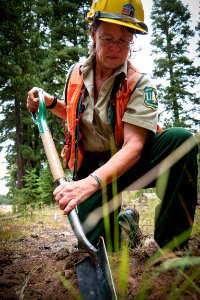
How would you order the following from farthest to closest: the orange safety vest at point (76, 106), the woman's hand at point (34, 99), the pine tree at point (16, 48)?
the pine tree at point (16, 48) → the woman's hand at point (34, 99) → the orange safety vest at point (76, 106)

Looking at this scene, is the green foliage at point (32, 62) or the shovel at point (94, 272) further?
the green foliage at point (32, 62)

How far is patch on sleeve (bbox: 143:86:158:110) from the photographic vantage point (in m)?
2.48

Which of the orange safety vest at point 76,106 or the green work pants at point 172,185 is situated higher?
the orange safety vest at point 76,106

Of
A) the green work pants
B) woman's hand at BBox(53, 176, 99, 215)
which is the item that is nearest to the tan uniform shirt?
the green work pants

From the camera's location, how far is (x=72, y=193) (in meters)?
1.94

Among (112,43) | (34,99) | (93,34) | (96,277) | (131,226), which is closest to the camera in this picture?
(96,277)

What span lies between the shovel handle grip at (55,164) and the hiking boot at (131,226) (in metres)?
0.97

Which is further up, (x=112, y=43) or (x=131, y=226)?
(x=112, y=43)

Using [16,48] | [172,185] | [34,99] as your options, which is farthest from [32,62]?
[172,185]

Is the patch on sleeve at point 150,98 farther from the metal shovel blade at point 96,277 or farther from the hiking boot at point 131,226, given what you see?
the metal shovel blade at point 96,277

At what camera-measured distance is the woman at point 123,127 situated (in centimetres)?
231

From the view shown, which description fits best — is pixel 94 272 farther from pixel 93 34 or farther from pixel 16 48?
pixel 16 48

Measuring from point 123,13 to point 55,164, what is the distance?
1380 millimetres

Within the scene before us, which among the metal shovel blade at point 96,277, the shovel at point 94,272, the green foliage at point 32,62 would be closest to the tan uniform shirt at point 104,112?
the shovel at point 94,272
